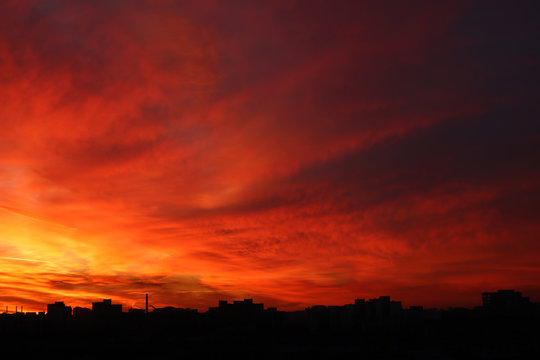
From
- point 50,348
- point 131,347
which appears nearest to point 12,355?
point 50,348

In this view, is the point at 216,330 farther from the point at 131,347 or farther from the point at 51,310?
the point at 51,310

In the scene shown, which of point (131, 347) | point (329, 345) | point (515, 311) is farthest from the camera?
point (515, 311)

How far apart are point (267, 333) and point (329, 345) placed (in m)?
22.4

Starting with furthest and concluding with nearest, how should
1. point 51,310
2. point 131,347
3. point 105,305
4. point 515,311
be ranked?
1. point 51,310
2. point 105,305
3. point 515,311
4. point 131,347

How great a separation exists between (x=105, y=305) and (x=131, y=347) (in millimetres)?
65713

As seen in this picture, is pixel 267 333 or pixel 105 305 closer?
pixel 267 333

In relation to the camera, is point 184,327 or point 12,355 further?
point 184,327

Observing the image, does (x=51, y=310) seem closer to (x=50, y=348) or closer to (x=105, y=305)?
(x=105, y=305)

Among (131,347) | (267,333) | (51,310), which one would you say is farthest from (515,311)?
(51,310)

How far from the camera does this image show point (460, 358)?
10156 centimetres

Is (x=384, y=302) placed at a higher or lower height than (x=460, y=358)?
higher

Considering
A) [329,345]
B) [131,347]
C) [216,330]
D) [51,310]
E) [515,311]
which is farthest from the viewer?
[51,310]

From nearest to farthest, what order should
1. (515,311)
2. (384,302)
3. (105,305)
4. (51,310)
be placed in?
(515,311), (384,302), (105,305), (51,310)

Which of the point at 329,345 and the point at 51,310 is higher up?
the point at 51,310
